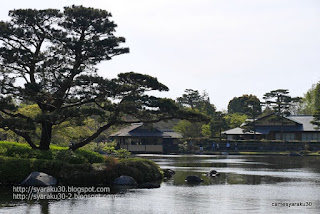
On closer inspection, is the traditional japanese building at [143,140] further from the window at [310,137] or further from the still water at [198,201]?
the still water at [198,201]

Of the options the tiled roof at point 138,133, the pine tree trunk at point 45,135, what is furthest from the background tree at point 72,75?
the tiled roof at point 138,133

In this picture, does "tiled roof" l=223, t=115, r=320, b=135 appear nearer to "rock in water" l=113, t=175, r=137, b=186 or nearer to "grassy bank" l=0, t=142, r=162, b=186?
"grassy bank" l=0, t=142, r=162, b=186

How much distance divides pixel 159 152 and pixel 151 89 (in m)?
57.1

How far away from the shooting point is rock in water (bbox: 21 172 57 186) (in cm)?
2855

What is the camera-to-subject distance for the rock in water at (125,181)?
30797 mm

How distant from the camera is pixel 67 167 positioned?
30.6 metres

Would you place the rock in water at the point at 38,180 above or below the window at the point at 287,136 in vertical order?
below

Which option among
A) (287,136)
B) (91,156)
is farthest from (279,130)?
(91,156)

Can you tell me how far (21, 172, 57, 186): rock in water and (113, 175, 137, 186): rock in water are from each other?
12.9 ft

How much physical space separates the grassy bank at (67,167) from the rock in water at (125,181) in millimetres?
399

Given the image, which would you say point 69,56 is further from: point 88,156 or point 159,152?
point 159,152

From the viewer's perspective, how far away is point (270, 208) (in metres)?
22.5

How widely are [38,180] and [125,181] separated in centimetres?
536

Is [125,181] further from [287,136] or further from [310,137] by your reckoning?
[287,136]
